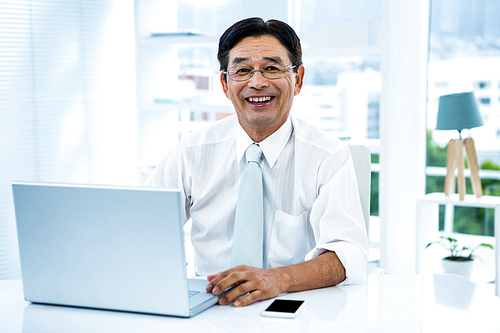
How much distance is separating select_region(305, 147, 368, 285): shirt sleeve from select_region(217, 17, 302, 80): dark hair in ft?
1.38

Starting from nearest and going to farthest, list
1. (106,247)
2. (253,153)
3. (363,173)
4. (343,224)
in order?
(106,247)
(343,224)
(253,153)
(363,173)

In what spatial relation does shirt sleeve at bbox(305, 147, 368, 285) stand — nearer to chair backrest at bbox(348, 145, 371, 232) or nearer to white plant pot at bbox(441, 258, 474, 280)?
chair backrest at bbox(348, 145, 371, 232)

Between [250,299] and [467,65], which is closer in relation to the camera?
[250,299]

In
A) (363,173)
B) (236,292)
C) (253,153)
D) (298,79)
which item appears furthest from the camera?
(298,79)

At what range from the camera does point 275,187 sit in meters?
1.56

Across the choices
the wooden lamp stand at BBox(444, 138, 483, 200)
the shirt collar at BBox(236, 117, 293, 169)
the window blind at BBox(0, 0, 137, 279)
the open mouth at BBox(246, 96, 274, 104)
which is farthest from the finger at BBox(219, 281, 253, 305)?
the window blind at BBox(0, 0, 137, 279)

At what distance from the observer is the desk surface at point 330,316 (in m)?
0.96

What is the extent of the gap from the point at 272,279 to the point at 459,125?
172 cm

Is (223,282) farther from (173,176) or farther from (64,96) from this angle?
(64,96)

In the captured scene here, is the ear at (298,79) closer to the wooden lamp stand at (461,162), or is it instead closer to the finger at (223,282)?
the finger at (223,282)

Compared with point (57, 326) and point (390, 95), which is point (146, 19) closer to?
point (390, 95)

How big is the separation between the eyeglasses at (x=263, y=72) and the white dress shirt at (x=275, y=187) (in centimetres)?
16

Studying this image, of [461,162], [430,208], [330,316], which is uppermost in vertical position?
[461,162]

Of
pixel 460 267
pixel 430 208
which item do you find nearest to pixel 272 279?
pixel 460 267
